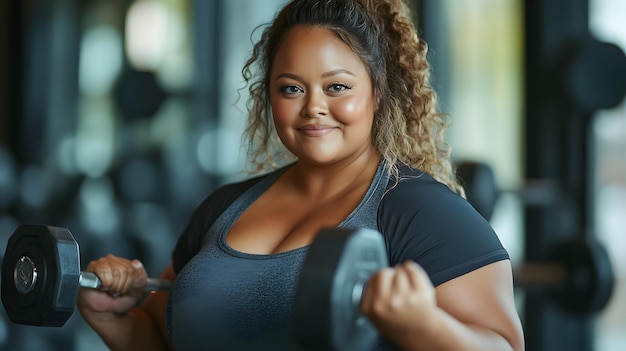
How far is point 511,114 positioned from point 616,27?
0.42 metres

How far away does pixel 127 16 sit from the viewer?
538 centimetres

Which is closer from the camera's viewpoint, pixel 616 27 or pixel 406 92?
pixel 406 92

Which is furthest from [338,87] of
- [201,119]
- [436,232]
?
[201,119]

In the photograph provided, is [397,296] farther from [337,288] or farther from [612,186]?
[612,186]

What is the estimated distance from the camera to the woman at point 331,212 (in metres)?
1.21

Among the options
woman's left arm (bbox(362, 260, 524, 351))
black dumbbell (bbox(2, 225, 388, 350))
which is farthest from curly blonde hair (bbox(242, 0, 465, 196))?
black dumbbell (bbox(2, 225, 388, 350))

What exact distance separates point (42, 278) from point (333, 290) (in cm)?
57

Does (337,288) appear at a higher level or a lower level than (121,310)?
higher

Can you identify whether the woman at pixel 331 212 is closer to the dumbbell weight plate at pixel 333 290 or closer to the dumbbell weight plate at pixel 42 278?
the dumbbell weight plate at pixel 333 290

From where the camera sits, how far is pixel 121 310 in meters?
1.59

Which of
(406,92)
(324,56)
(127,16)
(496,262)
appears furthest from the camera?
(127,16)

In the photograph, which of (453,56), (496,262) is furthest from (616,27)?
(496,262)

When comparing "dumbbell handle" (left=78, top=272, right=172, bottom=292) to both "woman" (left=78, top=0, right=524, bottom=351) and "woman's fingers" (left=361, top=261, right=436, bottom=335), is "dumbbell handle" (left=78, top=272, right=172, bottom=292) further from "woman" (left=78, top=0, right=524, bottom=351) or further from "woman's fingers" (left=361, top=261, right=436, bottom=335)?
"woman's fingers" (left=361, top=261, right=436, bottom=335)

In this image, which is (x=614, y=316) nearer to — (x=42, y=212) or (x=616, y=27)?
(x=616, y=27)
